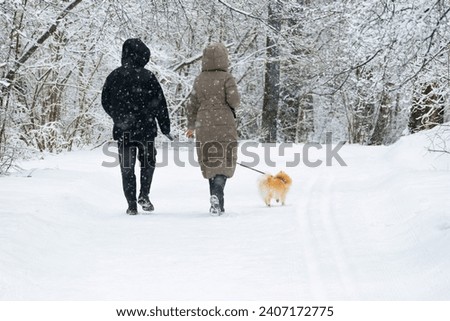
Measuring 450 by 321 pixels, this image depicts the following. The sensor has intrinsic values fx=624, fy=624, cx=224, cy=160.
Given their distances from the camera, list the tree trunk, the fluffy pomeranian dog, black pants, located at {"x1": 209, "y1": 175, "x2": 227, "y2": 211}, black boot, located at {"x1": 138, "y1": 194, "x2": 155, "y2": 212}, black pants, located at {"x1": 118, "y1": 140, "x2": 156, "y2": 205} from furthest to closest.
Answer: the tree trunk
the fluffy pomeranian dog
black boot, located at {"x1": 138, "y1": 194, "x2": 155, "y2": 212}
black pants, located at {"x1": 209, "y1": 175, "x2": 227, "y2": 211}
black pants, located at {"x1": 118, "y1": 140, "x2": 156, "y2": 205}

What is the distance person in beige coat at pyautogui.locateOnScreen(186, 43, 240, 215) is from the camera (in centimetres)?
750

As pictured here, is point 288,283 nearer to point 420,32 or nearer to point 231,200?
point 420,32

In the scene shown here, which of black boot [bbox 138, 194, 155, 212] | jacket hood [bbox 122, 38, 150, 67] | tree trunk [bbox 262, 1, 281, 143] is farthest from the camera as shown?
tree trunk [bbox 262, 1, 281, 143]

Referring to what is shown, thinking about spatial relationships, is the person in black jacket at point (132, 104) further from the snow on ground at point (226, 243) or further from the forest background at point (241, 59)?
the snow on ground at point (226, 243)

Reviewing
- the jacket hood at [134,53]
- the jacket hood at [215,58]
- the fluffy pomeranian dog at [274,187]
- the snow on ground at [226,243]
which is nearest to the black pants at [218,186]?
the snow on ground at [226,243]

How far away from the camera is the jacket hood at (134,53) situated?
7.30m

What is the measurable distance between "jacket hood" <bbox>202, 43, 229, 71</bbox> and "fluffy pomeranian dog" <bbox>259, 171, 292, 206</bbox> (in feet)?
5.33

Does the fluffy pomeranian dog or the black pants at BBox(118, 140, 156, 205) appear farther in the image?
the fluffy pomeranian dog

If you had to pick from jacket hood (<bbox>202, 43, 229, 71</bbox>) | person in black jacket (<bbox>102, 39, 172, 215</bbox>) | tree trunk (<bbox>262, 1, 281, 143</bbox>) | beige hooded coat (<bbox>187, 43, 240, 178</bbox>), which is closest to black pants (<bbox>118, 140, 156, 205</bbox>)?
person in black jacket (<bbox>102, 39, 172, 215</bbox>)

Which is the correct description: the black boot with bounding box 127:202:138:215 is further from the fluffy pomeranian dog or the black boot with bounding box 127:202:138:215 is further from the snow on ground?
the fluffy pomeranian dog

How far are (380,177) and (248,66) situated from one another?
12288 millimetres

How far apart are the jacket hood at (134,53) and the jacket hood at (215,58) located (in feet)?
2.36

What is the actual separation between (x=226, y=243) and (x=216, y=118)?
6.90 feet

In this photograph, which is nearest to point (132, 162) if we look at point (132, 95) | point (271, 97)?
point (132, 95)
